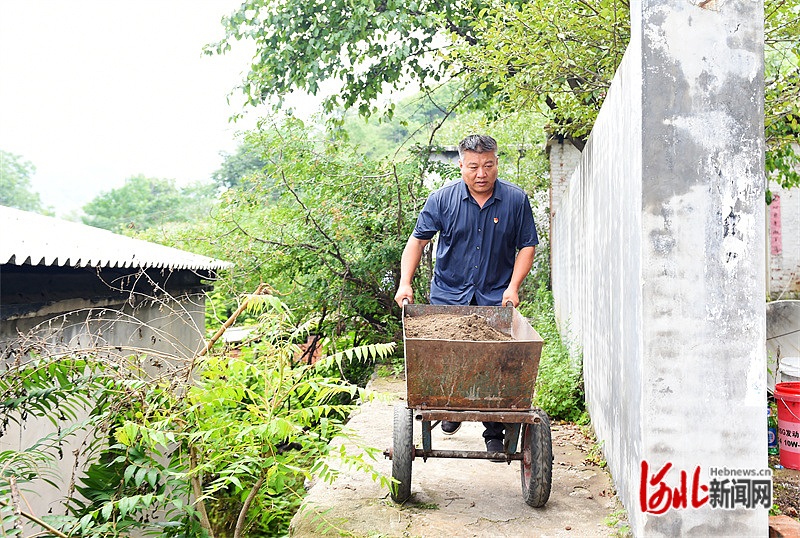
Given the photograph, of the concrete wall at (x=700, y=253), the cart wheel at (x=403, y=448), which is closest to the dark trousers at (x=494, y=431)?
the cart wheel at (x=403, y=448)

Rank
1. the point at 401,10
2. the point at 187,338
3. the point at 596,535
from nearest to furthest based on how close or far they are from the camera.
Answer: the point at 596,535, the point at 187,338, the point at 401,10

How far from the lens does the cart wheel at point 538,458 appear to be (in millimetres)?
3996

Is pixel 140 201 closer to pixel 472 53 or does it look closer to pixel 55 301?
pixel 472 53

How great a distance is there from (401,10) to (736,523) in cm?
927

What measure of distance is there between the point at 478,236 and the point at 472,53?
13.6 ft

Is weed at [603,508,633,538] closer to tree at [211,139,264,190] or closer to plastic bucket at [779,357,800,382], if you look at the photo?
plastic bucket at [779,357,800,382]

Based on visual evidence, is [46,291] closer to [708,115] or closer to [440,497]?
[440,497]

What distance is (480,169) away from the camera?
4754 millimetres

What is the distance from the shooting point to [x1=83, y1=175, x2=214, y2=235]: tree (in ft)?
222

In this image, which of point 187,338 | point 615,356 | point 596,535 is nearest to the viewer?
point 596,535

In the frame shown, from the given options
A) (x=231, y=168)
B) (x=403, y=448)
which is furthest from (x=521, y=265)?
(x=231, y=168)

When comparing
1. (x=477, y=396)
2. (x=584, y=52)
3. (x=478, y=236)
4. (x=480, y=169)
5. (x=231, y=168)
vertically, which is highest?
(x=231, y=168)

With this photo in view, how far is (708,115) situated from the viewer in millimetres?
3344

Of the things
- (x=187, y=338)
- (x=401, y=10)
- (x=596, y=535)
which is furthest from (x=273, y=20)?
(x=596, y=535)
